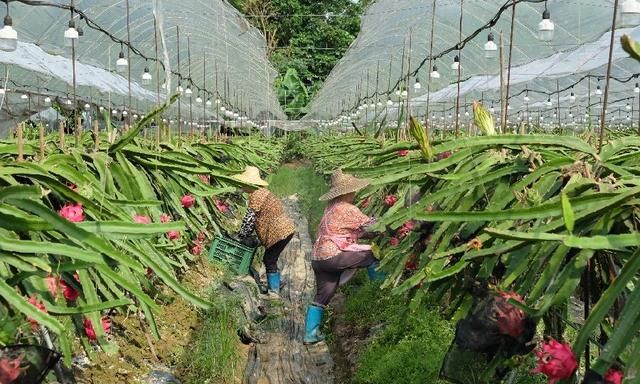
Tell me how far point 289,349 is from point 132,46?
5.97 m

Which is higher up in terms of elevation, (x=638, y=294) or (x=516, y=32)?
(x=516, y=32)

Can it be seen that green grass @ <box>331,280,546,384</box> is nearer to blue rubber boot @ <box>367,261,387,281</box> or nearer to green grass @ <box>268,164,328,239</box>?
blue rubber boot @ <box>367,261,387,281</box>

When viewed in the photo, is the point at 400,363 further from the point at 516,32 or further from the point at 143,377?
the point at 516,32

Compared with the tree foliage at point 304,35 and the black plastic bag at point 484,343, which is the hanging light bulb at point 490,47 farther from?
the tree foliage at point 304,35

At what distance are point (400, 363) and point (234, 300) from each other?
2185 millimetres

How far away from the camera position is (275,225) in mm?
7977

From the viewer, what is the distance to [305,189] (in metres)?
17.2

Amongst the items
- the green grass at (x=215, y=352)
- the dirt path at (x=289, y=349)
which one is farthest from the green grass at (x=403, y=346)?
the green grass at (x=215, y=352)

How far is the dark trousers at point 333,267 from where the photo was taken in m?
6.25

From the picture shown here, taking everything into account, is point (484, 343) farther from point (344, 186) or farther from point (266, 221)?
point (266, 221)

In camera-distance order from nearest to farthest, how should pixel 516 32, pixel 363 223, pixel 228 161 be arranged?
pixel 363 223, pixel 228 161, pixel 516 32

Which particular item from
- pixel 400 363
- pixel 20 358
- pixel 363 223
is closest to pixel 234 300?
pixel 363 223

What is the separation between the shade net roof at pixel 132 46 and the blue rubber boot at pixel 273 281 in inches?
82.9

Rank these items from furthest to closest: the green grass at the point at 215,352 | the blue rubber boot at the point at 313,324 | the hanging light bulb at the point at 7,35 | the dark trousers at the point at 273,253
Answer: the dark trousers at the point at 273,253
the blue rubber boot at the point at 313,324
the hanging light bulb at the point at 7,35
the green grass at the point at 215,352
